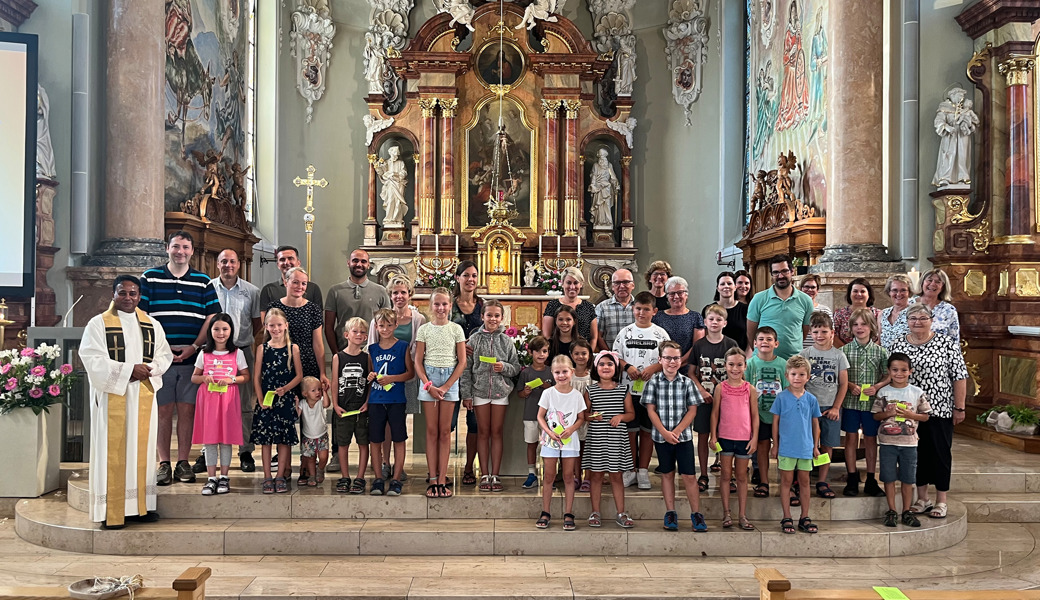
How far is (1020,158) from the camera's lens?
9070 millimetres

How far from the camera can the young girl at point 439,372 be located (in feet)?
20.2

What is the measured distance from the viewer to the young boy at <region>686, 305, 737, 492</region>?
6.07 m

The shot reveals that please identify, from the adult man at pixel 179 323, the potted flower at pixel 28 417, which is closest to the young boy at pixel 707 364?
the adult man at pixel 179 323

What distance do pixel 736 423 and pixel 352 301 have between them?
10.2 ft

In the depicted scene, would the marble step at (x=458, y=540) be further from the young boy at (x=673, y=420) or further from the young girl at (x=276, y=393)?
the young girl at (x=276, y=393)

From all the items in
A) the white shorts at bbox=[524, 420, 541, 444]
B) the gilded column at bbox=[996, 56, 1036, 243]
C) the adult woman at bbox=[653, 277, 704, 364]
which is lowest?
the white shorts at bbox=[524, 420, 541, 444]

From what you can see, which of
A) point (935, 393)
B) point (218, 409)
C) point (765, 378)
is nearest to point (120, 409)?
point (218, 409)

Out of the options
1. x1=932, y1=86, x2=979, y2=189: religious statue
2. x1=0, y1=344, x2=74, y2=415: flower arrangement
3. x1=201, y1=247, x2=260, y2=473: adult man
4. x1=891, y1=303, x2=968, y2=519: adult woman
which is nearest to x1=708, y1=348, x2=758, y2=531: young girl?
x1=891, y1=303, x2=968, y2=519: adult woman

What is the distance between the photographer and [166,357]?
5891 millimetres

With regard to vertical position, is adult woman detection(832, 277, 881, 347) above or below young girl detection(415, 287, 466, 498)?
above

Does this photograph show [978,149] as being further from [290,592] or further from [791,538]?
[290,592]

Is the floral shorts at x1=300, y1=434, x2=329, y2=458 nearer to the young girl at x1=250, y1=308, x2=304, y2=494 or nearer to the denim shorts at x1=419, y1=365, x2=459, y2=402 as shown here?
the young girl at x1=250, y1=308, x2=304, y2=494

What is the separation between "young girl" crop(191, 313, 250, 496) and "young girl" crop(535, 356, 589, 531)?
2192 mm

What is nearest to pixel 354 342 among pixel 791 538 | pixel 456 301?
pixel 456 301
